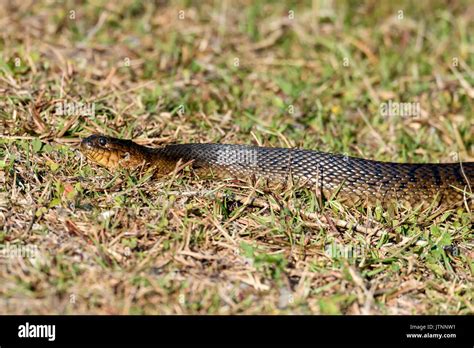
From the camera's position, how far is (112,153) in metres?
6.41

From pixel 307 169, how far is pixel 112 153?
1.75 metres

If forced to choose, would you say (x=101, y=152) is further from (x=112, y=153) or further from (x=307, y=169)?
(x=307, y=169)

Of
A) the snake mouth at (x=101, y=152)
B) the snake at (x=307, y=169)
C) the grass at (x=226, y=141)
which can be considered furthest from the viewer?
the snake at (x=307, y=169)

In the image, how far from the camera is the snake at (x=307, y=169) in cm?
645

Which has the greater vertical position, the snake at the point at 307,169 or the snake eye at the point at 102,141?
the snake eye at the point at 102,141

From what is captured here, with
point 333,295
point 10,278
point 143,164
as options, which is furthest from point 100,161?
point 333,295

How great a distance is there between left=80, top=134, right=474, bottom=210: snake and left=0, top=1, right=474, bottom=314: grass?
19cm

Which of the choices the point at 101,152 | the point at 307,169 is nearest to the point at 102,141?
the point at 101,152

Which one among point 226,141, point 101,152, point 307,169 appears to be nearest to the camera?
point 101,152

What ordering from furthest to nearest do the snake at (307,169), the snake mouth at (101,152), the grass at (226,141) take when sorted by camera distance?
the snake at (307,169) → the snake mouth at (101,152) → the grass at (226,141)

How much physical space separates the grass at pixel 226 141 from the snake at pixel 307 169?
0.19 metres

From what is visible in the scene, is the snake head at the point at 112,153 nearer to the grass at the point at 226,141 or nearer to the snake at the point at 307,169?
the snake at the point at 307,169

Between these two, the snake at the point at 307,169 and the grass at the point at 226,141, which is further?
the snake at the point at 307,169

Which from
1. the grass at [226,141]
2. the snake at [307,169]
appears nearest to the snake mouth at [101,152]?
the snake at [307,169]
